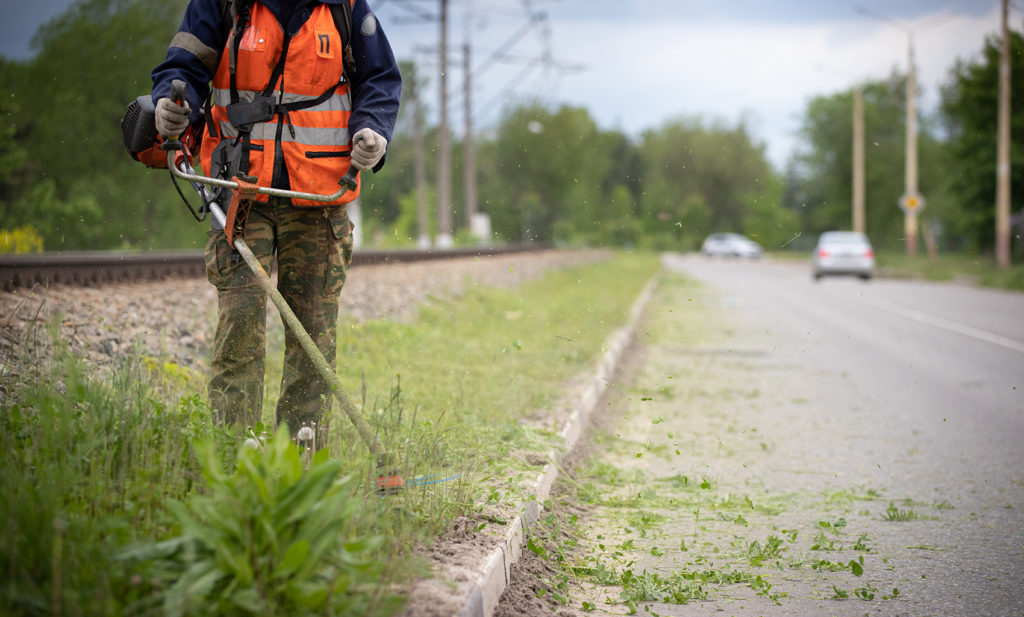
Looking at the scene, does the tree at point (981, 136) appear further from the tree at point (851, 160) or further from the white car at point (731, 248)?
the white car at point (731, 248)

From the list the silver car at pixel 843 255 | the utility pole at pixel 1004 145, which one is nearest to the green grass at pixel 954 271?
the utility pole at pixel 1004 145

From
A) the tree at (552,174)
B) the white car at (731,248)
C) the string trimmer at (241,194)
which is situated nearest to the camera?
the string trimmer at (241,194)

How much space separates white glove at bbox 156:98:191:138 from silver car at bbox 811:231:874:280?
25777mm

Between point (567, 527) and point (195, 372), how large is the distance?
270 cm

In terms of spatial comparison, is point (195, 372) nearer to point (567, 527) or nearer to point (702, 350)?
point (567, 527)

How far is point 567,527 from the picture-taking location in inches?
161

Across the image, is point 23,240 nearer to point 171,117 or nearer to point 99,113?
point 171,117

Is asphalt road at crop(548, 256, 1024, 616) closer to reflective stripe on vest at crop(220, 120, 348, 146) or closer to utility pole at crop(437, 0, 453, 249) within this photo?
reflective stripe on vest at crop(220, 120, 348, 146)

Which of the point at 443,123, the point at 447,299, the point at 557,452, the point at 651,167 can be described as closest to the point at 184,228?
the point at 443,123

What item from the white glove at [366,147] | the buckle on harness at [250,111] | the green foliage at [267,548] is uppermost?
the buckle on harness at [250,111]

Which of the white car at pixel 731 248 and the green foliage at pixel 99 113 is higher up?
the green foliage at pixel 99 113

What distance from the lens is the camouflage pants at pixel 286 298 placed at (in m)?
3.43

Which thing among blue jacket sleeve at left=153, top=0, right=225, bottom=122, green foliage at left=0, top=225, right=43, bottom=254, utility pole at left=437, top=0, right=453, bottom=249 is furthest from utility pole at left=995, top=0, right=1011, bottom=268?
blue jacket sleeve at left=153, top=0, right=225, bottom=122

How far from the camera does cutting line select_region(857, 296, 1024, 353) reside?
1123 centimetres
